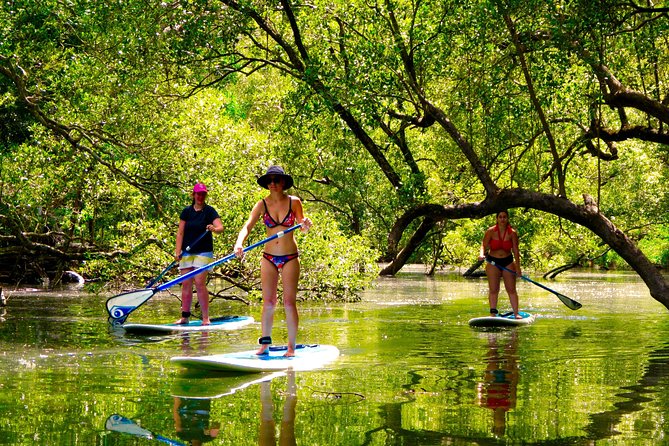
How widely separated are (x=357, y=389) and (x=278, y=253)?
246cm

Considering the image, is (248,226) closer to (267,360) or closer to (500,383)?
(267,360)

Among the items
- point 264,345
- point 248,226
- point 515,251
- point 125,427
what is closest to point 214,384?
point 264,345

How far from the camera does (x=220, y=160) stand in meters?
20.5

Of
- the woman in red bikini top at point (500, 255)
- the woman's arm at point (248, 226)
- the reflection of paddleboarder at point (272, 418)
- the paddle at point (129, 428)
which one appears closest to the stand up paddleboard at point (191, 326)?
the woman's arm at point (248, 226)

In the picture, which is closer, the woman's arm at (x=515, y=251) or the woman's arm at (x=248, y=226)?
the woman's arm at (x=248, y=226)

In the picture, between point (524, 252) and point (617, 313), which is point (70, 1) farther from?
point (524, 252)

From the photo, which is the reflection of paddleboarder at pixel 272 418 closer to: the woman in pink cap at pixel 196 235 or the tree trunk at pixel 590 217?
the woman in pink cap at pixel 196 235

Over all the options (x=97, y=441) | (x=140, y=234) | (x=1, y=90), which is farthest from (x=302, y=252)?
(x=97, y=441)

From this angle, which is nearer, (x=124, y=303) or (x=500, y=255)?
(x=124, y=303)

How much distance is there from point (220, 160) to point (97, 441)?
15169 mm

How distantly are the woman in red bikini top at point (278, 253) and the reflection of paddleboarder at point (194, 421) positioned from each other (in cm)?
260

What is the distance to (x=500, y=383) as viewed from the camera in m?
8.20

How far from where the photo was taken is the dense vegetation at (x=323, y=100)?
14.4 m

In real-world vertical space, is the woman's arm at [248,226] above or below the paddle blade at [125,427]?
above
